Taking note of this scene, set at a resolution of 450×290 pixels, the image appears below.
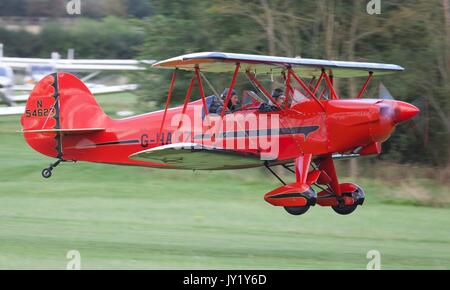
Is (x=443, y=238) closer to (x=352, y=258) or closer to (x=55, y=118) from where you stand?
(x=352, y=258)

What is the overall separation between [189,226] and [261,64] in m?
3.22

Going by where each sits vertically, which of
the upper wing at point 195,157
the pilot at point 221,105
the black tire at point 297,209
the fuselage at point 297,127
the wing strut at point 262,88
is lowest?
the black tire at point 297,209

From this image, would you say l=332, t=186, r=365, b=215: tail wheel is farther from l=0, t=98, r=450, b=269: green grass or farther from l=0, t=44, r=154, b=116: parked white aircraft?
l=0, t=44, r=154, b=116: parked white aircraft

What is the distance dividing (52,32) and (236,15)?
54.8 ft

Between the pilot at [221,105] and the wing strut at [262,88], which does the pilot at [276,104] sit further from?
the pilot at [221,105]

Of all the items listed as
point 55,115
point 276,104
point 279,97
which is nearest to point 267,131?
point 276,104

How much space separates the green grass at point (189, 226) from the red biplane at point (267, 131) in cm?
93

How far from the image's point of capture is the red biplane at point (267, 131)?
11.5 meters

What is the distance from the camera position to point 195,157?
1146cm

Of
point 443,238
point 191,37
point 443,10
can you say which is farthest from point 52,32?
point 443,238

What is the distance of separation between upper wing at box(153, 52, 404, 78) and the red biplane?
1 cm

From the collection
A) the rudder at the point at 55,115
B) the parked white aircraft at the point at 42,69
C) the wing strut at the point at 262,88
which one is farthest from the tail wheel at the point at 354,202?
the parked white aircraft at the point at 42,69

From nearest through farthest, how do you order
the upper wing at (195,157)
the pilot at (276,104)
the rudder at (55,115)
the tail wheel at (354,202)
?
1. the upper wing at (195,157)
2. the pilot at (276,104)
3. the tail wheel at (354,202)
4. the rudder at (55,115)

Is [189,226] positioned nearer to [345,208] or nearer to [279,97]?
[345,208]
